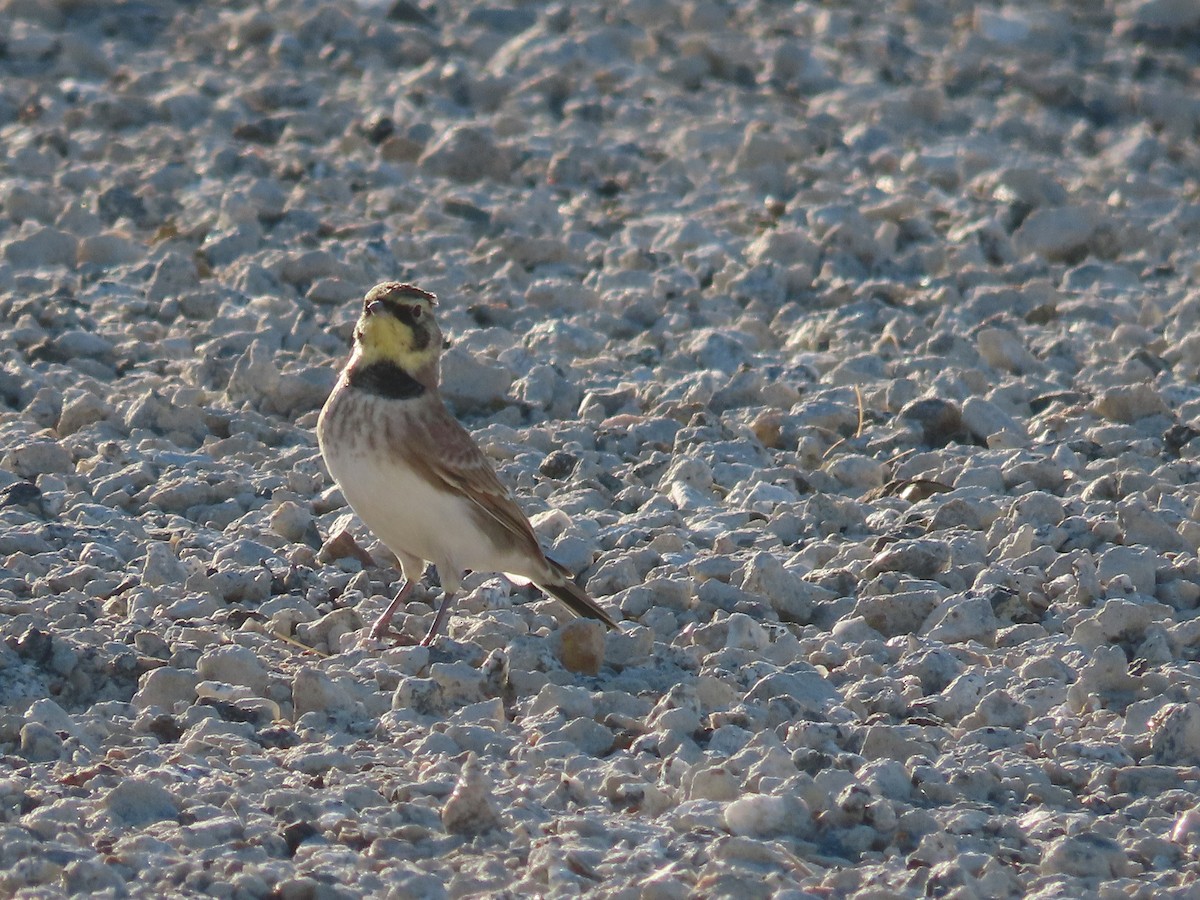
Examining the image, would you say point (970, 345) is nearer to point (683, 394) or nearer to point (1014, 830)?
point (683, 394)

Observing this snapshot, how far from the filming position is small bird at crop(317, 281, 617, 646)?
285 inches

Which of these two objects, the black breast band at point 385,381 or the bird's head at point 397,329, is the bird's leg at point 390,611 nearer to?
the black breast band at point 385,381

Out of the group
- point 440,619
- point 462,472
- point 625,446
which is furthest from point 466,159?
point 440,619

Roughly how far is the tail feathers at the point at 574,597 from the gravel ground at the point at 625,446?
0.17 meters

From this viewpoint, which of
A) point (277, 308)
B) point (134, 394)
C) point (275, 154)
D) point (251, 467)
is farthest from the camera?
point (275, 154)

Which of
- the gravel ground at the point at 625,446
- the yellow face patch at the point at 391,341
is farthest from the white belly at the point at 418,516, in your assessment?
the yellow face patch at the point at 391,341

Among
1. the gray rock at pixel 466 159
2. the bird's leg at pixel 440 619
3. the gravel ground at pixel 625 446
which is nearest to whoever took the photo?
the gravel ground at pixel 625 446

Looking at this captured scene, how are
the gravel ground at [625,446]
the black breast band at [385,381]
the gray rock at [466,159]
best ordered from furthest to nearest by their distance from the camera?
the gray rock at [466,159], the black breast band at [385,381], the gravel ground at [625,446]

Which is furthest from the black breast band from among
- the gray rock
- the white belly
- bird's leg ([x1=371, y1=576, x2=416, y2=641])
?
the gray rock

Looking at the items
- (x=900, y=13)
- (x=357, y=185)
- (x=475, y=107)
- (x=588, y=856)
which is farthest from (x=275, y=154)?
(x=588, y=856)

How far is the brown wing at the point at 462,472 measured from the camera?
7313 millimetres

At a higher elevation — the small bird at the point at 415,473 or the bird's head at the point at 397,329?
the bird's head at the point at 397,329

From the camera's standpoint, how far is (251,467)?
8641 mm

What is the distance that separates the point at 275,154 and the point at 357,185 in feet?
2.38
